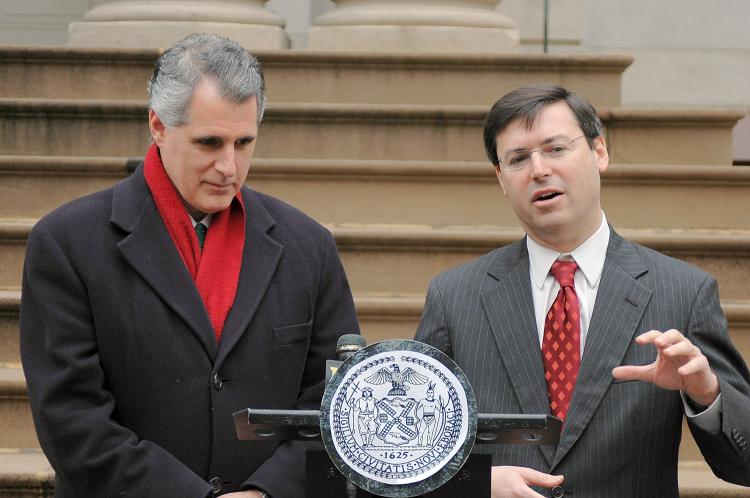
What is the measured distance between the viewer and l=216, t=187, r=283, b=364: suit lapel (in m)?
2.88

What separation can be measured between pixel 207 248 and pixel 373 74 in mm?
3481

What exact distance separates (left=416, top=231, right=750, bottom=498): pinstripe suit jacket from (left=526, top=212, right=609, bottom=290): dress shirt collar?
0.08 ft

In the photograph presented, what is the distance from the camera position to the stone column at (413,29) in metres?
6.45

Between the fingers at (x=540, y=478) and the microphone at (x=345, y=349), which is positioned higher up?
the microphone at (x=345, y=349)

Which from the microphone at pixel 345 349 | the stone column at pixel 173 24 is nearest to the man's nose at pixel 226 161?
the microphone at pixel 345 349

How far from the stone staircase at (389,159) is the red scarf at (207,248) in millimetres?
2347

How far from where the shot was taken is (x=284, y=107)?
19.7 ft

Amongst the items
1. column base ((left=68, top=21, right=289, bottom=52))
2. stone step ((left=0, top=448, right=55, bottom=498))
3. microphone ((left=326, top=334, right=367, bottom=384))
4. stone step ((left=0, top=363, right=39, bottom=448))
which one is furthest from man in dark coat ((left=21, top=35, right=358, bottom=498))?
column base ((left=68, top=21, right=289, bottom=52))

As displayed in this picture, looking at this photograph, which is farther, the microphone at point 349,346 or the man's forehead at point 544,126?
the man's forehead at point 544,126

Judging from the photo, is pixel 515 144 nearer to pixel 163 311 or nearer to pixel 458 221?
pixel 163 311

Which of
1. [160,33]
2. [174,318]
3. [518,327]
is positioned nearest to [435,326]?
[518,327]

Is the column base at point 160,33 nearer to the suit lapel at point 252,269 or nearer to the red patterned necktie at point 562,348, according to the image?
the suit lapel at point 252,269

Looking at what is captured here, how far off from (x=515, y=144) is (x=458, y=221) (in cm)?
261

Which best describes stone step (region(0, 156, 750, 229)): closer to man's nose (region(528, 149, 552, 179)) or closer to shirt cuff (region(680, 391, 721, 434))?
man's nose (region(528, 149, 552, 179))
